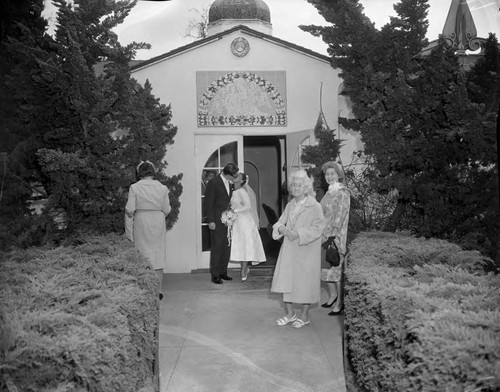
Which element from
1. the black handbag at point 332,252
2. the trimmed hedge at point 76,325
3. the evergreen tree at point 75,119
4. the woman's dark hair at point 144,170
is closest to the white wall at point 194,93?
the evergreen tree at point 75,119

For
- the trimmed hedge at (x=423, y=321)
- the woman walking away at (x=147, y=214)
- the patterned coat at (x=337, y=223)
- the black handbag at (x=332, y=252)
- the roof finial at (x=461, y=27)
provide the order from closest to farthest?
1. the trimmed hedge at (x=423, y=321)
2. the black handbag at (x=332, y=252)
3. the patterned coat at (x=337, y=223)
4. the woman walking away at (x=147, y=214)
5. the roof finial at (x=461, y=27)

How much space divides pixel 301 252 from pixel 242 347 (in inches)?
49.1

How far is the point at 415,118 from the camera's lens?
8.03 m

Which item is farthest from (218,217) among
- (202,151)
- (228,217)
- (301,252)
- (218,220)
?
(301,252)

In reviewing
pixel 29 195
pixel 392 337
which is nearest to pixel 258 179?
pixel 29 195

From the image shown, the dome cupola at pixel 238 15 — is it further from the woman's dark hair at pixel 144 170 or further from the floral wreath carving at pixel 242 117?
the woman's dark hair at pixel 144 170

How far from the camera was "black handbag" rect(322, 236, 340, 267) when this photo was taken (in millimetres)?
7426

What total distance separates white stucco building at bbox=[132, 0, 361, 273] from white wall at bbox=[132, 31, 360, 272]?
0.06ft

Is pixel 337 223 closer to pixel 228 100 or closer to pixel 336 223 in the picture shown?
pixel 336 223

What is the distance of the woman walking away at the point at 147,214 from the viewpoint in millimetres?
8000

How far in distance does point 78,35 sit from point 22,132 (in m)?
1.53

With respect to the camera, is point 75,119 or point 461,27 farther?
point 461,27

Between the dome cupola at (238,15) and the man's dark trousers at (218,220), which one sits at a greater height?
the dome cupola at (238,15)

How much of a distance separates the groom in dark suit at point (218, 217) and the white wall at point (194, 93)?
1.06 m
